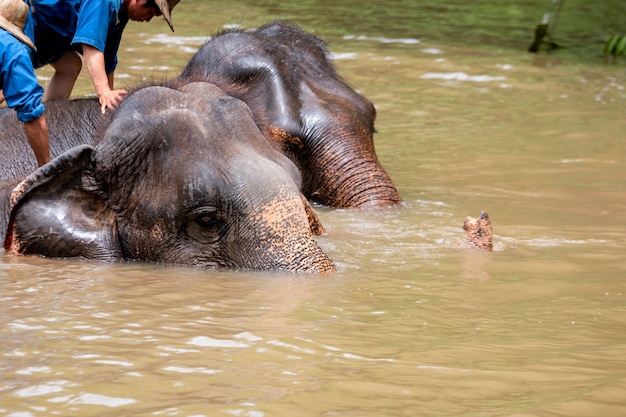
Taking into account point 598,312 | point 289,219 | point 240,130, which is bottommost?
point 598,312

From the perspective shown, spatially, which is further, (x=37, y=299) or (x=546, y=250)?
(x=546, y=250)

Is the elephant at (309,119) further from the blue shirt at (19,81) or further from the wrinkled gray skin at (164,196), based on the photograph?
the wrinkled gray skin at (164,196)

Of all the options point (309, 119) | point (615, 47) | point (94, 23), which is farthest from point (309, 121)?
point (615, 47)

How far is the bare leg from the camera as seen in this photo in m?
6.65

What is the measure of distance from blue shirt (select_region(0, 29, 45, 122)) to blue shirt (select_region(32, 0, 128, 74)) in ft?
0.96

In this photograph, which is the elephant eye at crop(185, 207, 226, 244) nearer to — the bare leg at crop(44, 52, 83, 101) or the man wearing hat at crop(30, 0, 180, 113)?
the man wearing hat at crop(30, 0, 180, 113)

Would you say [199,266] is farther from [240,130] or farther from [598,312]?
[598,312]

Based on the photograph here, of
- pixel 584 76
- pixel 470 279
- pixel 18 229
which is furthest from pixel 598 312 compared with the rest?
pixel 584 76

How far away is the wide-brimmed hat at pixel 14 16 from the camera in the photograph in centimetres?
567

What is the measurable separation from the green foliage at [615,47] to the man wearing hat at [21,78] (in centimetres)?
919

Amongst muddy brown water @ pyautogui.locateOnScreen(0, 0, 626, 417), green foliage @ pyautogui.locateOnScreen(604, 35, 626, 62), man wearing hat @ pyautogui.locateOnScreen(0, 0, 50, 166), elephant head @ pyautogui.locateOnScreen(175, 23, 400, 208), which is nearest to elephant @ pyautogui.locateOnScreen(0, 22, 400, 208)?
elephant head @ pyautogui.locateOnScreen(175, 23, 400, 208)

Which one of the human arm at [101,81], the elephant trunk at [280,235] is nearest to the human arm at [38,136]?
the human arm at [101,81]

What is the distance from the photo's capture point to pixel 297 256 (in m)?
4.60

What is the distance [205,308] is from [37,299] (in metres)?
0.59
